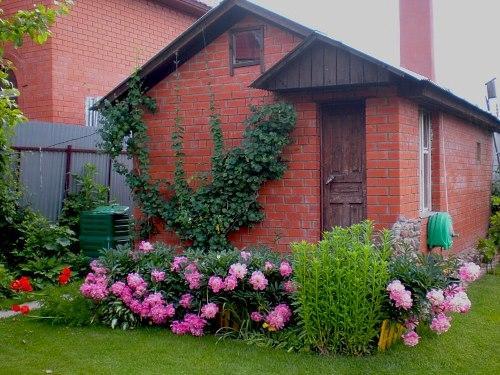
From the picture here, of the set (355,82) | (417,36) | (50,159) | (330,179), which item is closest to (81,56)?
(50,159)

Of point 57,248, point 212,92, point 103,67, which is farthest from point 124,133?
point 103,67

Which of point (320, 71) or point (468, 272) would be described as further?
point (320, 71)

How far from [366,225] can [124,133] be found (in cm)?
480

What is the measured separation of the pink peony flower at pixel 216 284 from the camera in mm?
6574

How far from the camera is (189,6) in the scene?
51.1 feet

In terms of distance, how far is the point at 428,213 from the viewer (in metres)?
9.87

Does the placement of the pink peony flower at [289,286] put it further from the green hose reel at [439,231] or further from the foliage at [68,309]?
the green hose reel at [439,231]

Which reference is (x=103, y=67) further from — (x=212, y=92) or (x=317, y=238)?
(x=317, y=238)

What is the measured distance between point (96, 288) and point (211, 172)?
105 inches

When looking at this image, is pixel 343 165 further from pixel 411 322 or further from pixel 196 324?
pixel 196 324

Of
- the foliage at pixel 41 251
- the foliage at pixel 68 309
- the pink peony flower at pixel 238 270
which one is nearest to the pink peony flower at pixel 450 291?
the pink peony flower at pixel 238 270

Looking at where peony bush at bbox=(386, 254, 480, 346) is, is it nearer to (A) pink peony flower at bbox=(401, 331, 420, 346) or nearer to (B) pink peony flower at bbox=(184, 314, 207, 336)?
(A) pink peony flower at bbox=(401, 331, 420, 346)

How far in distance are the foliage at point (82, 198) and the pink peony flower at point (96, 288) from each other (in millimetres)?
3974

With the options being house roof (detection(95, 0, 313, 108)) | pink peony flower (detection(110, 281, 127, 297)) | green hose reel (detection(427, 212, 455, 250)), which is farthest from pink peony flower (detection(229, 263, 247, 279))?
green hose reel (detection(427, 212, 455, 250))
